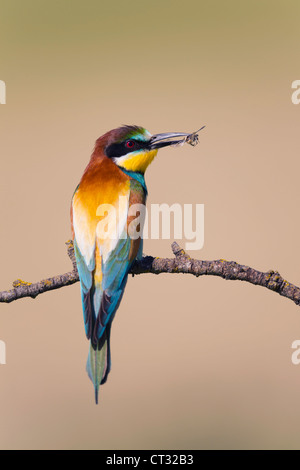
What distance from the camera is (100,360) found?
1.69 meters

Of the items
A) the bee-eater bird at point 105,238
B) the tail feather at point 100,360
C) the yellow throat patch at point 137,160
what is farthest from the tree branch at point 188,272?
the yellow throat patch at point 137,160

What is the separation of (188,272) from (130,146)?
617 millimetres

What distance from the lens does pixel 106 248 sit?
1691 millimetres

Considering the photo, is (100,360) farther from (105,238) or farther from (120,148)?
(120,148)

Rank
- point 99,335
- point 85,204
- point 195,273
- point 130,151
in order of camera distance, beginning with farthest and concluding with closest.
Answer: point 130,151
point 85,204
point 99,335
point 195,273

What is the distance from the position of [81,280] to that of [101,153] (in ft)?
1.73

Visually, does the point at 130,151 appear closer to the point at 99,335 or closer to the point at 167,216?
the point at 167,216

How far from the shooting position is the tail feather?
5.56ft

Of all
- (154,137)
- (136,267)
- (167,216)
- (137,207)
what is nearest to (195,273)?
(136,267)

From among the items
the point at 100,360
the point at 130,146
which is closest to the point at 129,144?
the point at 130,146

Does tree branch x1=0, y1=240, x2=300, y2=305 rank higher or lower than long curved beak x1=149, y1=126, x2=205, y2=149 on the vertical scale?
lower

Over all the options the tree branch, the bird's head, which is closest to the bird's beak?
the bird's head

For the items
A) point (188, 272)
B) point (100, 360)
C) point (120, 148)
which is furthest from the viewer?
point (120, 148)

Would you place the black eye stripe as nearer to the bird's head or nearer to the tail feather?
the bird's head
